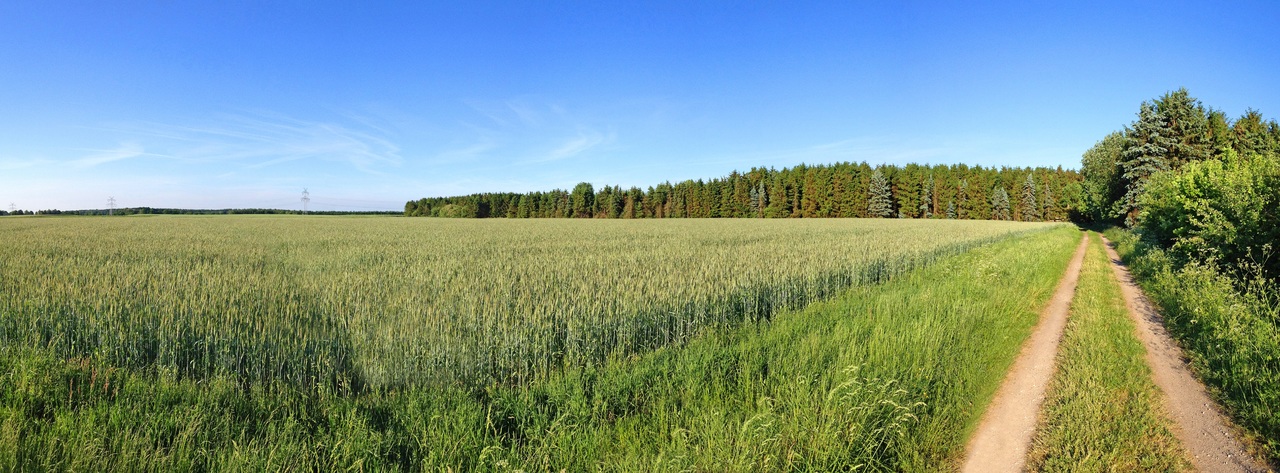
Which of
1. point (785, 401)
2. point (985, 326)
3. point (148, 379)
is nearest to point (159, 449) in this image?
point (148, 379)

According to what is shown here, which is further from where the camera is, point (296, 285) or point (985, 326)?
point (296, 285)

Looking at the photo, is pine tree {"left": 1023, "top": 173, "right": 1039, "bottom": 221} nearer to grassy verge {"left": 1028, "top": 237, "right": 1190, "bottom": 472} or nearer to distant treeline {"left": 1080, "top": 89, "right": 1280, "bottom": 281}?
distant treeline {"left": 1080, "top": 89, "right": 1280, "bottom": 281}

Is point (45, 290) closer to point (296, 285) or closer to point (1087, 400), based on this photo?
point (296, 285)

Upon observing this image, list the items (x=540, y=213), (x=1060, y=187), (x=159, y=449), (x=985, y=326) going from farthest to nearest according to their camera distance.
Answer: (x=540, y=213) → (x=1060, y=187) → (x=985, y=326) → (x=159, y=449)

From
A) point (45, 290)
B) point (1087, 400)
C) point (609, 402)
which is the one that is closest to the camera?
point (609, 402)

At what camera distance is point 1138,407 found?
504cm

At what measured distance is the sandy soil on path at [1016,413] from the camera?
4.22 metres

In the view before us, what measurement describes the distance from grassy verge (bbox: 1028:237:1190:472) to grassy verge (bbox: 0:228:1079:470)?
64 centimetres

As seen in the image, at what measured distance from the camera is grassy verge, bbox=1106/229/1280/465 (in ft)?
16.0

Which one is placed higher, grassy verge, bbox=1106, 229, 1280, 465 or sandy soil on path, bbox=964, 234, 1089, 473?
grassy verge, bbox=1106, 229, 1280, 465

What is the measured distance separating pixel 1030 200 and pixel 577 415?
111789 mm

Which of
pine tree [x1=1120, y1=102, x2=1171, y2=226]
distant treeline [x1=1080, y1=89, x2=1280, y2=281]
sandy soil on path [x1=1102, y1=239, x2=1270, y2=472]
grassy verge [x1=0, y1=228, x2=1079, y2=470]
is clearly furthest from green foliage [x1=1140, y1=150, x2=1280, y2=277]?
pine tree [x1=1120, y1=102, x2=1171, y2=226]

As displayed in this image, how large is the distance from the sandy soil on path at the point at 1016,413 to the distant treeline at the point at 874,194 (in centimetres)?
9503

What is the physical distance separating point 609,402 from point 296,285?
9.98 m
